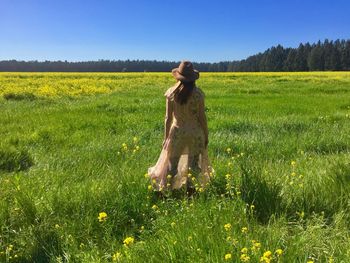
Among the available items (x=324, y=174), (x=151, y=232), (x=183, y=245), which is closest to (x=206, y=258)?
(x=183, y=245)

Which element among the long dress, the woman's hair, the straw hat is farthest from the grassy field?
the straw hat

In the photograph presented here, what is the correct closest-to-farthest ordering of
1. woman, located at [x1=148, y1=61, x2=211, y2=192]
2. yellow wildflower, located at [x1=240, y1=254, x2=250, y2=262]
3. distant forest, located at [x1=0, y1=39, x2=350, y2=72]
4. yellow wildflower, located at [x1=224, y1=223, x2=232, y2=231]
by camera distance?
1. yellow wildflower, located at [x1=240, y1=254, x2=250, y2=262]
2. yellow wildflower, located at [x1=224, y1=223, x2=232, y2=231]
3. woman, located at [x1=148, y1=61, x2=211, y2=192]
4. distant forest, located at [x1=0, y1=39, x2=350, y2=72]

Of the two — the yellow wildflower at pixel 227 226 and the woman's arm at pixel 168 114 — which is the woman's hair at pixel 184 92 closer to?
the woman's arm at pixel 168 114

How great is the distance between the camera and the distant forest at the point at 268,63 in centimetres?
8975

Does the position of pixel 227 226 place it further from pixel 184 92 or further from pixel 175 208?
pixel 184 92

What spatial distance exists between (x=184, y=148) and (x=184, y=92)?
0.71 meters

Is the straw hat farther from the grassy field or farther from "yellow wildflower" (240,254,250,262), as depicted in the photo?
"yellow wildflower" (240,254,250,262)

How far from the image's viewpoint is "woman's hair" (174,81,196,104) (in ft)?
16.5

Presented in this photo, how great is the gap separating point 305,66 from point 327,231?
95.7 meters

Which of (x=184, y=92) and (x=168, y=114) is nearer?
(x=184, y=92)

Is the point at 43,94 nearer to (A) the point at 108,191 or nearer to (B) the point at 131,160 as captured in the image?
(B) the point at 131,160

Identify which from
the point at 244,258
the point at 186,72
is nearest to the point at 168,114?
the point at 186,72

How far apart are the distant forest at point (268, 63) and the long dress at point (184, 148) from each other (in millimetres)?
90756

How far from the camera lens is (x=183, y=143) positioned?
17.2 ft
